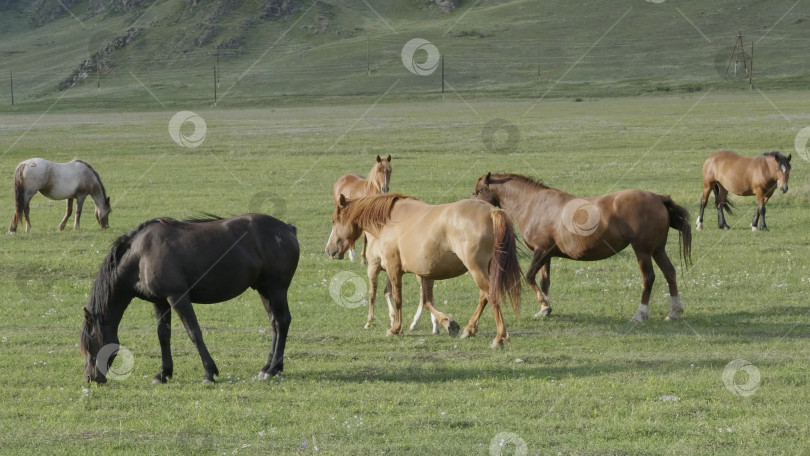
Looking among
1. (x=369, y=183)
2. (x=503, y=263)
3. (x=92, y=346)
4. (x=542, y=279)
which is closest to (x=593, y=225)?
(x=542, y=279)

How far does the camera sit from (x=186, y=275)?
32.1 ft

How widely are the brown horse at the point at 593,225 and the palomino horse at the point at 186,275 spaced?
4437mm

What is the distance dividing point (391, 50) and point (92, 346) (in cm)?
13461

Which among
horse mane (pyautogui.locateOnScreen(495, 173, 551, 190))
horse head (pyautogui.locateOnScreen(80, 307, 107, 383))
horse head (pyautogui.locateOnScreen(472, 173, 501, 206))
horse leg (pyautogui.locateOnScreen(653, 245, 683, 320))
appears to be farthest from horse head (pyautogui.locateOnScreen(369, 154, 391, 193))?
horse head (pyautogui.locateOnScreen(80, 307, 107, 383))

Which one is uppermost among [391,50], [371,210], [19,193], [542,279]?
[391,50]

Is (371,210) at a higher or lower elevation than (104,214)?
higher

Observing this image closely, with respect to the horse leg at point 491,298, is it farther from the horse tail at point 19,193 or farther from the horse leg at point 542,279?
the horse tail at point 19,193

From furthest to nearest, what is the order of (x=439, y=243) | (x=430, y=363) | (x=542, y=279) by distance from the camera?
(x=542, y=279) → (x=439, y=243) → (x=430, y=363)

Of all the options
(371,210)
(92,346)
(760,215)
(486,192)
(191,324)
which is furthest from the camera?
(760,215)

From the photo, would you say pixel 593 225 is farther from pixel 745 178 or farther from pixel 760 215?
pixel 745 178

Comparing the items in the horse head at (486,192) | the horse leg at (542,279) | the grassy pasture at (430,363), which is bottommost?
the grassy pasture at (430,363)

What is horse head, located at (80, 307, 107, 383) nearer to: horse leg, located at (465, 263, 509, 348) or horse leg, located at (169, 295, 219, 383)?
horse leg, located at (169, 295, 219, 383)

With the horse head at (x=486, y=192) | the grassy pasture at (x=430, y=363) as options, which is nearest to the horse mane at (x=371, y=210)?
the grassy pasture at (x=430, y=363)

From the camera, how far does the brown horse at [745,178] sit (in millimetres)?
20625
